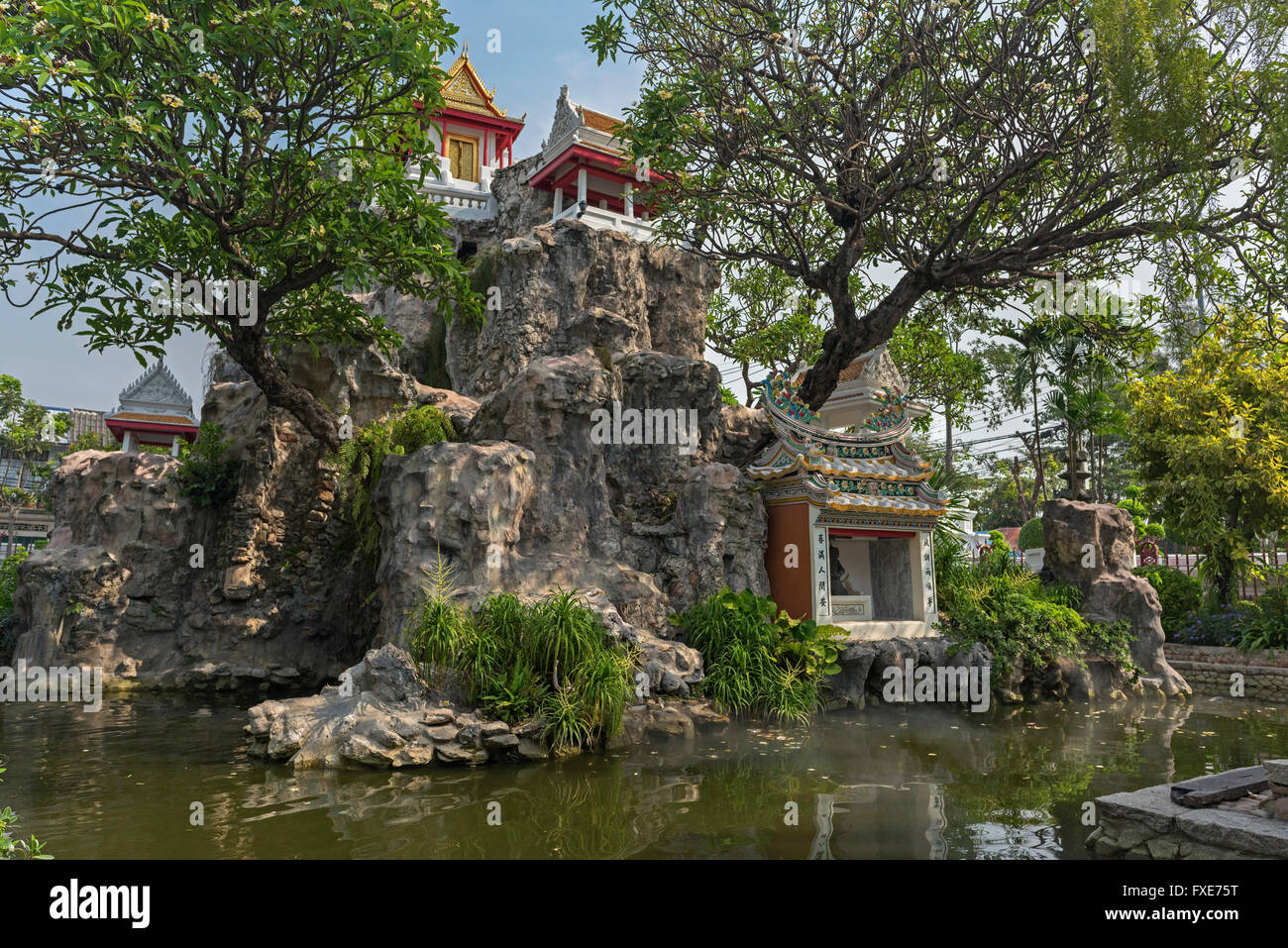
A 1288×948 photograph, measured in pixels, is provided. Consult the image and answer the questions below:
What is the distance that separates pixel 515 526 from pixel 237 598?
570cm

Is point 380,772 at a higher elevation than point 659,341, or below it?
below

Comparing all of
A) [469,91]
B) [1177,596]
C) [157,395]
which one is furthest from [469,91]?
[1177,596]

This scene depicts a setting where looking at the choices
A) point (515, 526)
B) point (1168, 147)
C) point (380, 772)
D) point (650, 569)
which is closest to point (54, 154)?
point (515, 526)

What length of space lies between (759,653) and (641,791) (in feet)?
12.7

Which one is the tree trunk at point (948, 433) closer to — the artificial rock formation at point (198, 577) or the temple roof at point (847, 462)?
the temple roof at point (847, 462)

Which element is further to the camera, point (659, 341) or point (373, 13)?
point (659, 341)

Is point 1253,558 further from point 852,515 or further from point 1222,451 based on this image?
point 852,515

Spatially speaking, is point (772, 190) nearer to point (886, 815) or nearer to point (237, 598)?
point (886, 815)

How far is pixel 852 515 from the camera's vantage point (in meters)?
11.6

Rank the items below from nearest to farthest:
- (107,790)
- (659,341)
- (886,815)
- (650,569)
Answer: (886,815), (107,790), (650,569), (659,341)

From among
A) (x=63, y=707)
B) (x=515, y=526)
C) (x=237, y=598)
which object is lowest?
(x=63, y=707)

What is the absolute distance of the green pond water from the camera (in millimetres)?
5059

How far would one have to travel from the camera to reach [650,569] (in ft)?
36.8

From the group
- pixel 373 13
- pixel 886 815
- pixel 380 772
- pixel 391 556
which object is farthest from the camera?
pixel 391 556
